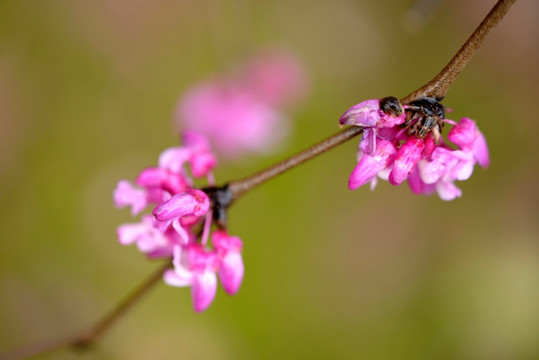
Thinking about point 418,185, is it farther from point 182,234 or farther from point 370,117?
point 182,234

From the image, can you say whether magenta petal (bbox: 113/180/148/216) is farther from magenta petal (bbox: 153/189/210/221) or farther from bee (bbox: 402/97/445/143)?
bee (bbox: 402/97/445/143)

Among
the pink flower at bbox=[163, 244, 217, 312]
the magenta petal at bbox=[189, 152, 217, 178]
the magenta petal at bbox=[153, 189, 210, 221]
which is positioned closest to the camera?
the magenta petal at bbox=[153, 189, 210, 221]

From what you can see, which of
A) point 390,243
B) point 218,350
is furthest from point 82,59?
point 390,243

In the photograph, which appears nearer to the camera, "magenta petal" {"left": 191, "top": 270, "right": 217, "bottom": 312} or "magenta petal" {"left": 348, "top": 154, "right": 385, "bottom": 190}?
"magenta petal" {"left": 348, "top": 154, "right": 385, "bottom": 190}

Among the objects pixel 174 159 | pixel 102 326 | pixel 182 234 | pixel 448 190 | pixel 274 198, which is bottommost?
pixel 448 190

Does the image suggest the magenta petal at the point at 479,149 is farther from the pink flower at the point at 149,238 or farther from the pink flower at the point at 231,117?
the pink flower at the point at 231,117

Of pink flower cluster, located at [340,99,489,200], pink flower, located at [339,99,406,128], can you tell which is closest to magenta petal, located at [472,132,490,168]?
pink flower cluster, located at [340,99,489,200]

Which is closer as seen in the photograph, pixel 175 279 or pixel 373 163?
pixel 373 163

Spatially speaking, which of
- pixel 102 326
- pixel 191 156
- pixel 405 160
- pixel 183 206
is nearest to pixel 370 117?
pixel 405 160
